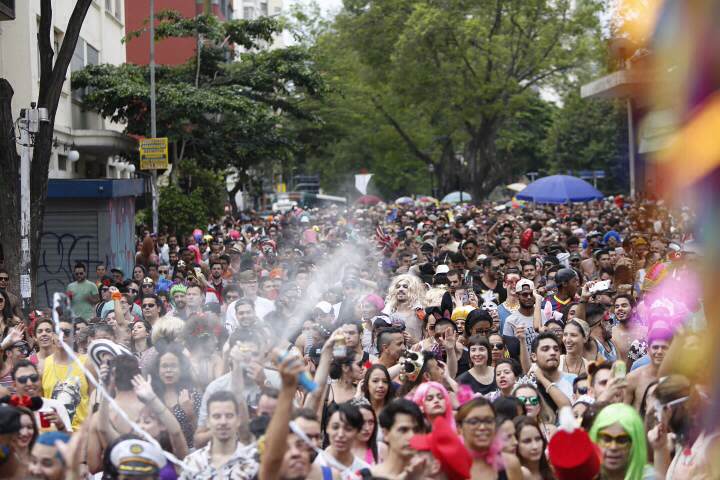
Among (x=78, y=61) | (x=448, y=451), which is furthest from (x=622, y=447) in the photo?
(x=78, y=61)

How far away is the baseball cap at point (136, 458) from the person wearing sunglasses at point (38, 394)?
5.51 feet

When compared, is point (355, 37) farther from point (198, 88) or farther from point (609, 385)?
point (609, 385)

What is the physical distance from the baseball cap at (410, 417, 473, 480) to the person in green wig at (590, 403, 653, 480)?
0.67 metres

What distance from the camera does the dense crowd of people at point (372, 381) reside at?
5.66 m

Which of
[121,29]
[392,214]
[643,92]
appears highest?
[121,29]

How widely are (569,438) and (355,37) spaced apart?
4211 centimetres

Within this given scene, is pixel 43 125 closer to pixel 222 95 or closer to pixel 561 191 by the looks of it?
pixel 561 191

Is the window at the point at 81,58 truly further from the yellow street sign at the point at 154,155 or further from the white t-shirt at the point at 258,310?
the white t-shirt at the point at 258,310

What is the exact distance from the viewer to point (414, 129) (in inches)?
2207

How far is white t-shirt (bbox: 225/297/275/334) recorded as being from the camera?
10344mm

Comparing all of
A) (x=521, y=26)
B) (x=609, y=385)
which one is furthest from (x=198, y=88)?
(x=609, y=385)

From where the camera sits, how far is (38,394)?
7.64 metres

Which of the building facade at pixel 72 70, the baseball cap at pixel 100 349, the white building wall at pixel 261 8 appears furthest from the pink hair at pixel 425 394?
the white building wall at pixel 261 8

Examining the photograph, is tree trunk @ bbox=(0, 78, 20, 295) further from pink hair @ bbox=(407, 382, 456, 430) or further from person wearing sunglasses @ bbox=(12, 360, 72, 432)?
pink hair @ bbox=(407, 382, 456, 430)
